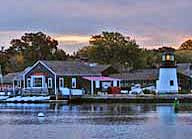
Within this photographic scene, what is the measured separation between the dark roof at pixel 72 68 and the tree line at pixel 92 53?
2993 cm

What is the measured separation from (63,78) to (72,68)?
2.56 metres

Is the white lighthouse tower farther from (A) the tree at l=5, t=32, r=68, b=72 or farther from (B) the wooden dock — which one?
(A) the tree at l=5, t=32, r=68, b=72

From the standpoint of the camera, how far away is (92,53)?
144 metres

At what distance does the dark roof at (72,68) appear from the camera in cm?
10675

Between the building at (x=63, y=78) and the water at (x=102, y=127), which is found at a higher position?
the building at (x=63, y=78)

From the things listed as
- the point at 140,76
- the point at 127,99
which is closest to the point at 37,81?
the point at 140,76

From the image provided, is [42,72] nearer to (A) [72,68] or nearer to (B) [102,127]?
Result: (A) [72,68]

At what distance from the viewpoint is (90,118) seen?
6134 centimetres

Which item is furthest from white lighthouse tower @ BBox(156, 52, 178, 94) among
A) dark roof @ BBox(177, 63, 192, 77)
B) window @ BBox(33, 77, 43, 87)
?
window @ BBox(33, 77, 43, 87)

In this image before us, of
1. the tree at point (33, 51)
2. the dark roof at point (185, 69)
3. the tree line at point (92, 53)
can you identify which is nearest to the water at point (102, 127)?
the dark roof at point (185, 69)

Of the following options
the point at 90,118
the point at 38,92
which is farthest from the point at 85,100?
the point at 90,118

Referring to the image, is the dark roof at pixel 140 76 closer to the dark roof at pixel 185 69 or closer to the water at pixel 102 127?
the dark roof at pixel 185 69

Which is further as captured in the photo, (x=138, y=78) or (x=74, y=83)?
(x=138, y=78)

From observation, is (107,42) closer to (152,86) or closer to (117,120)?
(152,86)
